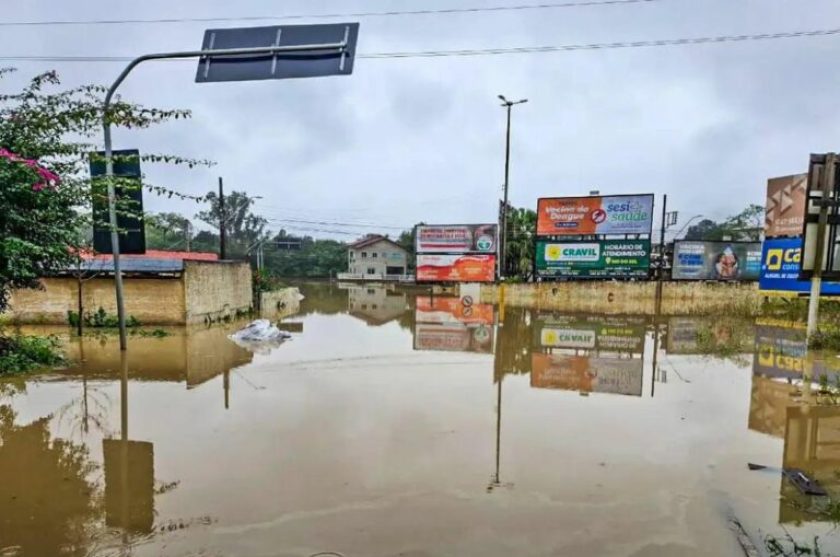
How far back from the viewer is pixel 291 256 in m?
66.0

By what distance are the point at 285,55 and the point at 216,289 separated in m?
12.0

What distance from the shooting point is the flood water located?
382 cm

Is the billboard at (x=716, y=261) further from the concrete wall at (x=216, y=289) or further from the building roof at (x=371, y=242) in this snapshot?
the building roof at (x=371, y=242)

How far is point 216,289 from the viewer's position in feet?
56.5

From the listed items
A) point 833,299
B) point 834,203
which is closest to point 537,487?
point 834,203

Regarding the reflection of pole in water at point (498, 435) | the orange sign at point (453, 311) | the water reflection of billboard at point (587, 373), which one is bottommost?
the orange sign at point (453, 311)

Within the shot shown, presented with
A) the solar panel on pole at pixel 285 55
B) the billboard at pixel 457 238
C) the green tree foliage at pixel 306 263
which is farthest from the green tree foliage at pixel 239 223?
the solar panel on pole at pixel 285 55

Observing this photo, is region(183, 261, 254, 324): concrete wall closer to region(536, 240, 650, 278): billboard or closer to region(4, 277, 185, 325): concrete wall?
region(4, 277, 185, 325): concrete wall

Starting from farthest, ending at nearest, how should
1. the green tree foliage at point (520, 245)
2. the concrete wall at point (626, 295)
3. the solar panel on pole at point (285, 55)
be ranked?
the green tree foliage at point (520, 245) → the concrete wall at point (626, 295) → the solar panel on pole at point (285, 55)

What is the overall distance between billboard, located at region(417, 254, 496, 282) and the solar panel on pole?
23678 millimetres

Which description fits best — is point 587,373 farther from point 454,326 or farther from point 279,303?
point 279,303

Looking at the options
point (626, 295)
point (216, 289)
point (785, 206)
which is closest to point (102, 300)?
point (216, 289)

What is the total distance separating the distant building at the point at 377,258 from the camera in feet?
196

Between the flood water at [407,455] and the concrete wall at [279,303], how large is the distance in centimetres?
1010
